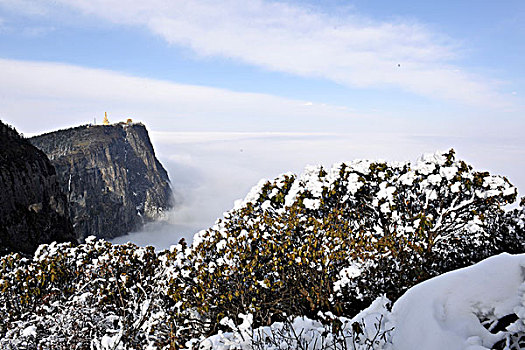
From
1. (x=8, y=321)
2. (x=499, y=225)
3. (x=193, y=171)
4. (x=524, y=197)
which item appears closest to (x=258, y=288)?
(x=8, y=321)

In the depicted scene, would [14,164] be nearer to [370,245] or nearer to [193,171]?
[370,245]

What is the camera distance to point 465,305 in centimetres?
190

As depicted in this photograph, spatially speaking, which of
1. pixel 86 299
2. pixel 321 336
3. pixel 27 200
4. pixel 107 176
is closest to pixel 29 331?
pixel 86 299

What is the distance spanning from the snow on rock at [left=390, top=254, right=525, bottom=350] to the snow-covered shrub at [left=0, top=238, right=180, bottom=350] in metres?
2.89

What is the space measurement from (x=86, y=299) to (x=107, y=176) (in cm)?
5041

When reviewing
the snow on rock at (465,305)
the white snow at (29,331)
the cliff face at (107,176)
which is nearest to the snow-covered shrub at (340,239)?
the white snow at (29,331)

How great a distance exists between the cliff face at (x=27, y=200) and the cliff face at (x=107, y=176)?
1169 inches

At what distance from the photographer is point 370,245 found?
17.1 ft

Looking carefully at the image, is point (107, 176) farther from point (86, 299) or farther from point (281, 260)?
point (281, 260)

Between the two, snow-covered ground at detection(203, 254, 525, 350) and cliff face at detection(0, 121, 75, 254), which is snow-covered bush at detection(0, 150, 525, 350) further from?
cliff face at detection(0, 121, 75, 254)

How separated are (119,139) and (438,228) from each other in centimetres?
5814

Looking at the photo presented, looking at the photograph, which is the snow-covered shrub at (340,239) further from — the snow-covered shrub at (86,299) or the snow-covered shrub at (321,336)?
the snow-covered shrub at (321,336)

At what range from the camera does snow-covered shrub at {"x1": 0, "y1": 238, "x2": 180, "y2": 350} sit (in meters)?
4.55

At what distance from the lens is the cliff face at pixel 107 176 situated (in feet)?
153
